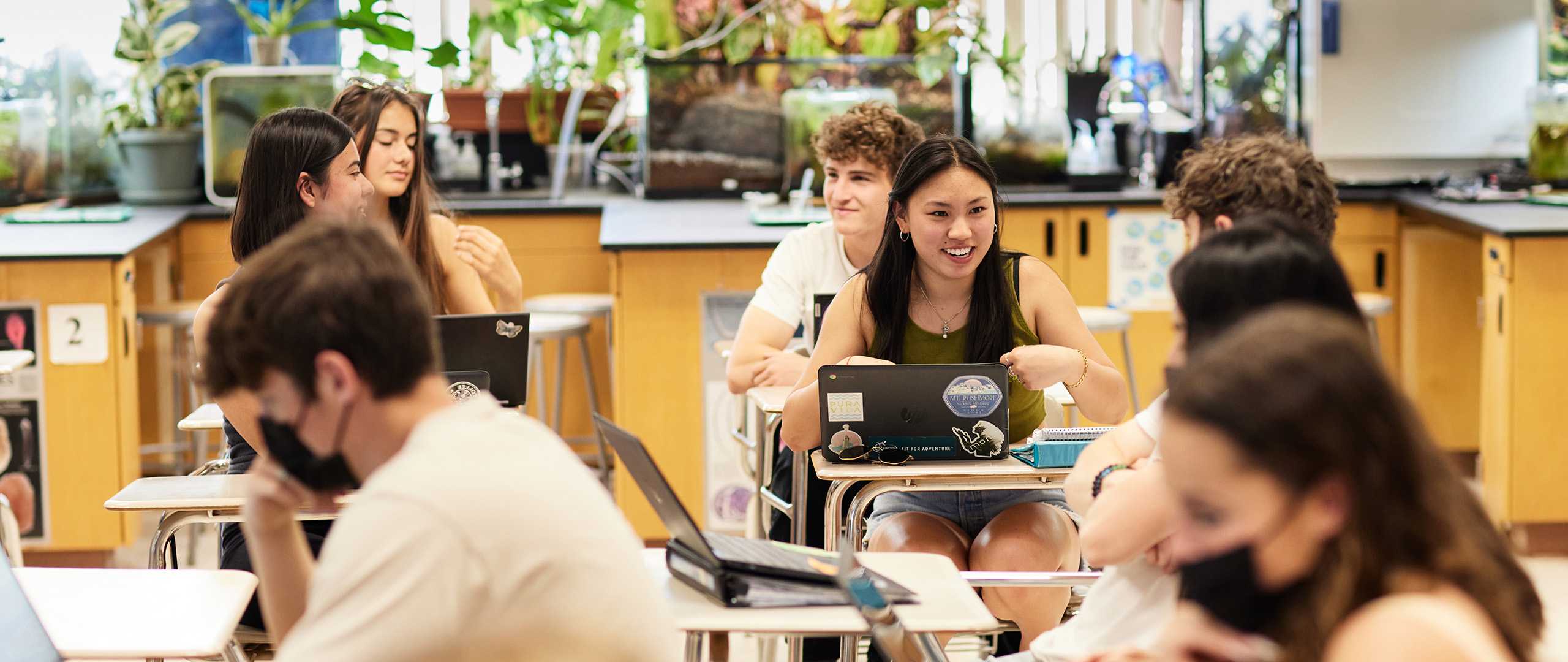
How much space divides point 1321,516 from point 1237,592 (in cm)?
8

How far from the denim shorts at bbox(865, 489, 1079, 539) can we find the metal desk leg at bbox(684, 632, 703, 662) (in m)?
0.69

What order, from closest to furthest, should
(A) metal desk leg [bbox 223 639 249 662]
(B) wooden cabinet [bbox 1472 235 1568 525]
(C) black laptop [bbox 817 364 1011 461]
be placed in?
(A) metal desk leg [bbox 223 639 249 662] < (C) black laptop [bbox 817 364 1011 461] < (B) wooden cabinet [bbox 1472 235 1568 525]

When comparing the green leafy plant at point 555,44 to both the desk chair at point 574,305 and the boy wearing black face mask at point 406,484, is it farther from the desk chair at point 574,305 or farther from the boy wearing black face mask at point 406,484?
the boy wearing black face mask at point 406,484

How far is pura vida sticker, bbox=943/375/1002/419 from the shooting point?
227 cm

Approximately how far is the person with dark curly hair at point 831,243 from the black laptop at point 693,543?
138cm

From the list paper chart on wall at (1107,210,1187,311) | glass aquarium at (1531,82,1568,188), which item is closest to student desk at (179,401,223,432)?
paper chart on wall at (1107,210,1187,311)

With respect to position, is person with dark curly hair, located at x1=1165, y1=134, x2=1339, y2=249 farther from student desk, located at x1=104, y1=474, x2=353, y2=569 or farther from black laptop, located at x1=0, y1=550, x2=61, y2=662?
black laptop, located at x1=0, y1=550, x2=61, y2=662

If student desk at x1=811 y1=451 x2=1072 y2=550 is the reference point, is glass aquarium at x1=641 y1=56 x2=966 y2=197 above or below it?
above

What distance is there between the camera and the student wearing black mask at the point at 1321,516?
1.03 meters

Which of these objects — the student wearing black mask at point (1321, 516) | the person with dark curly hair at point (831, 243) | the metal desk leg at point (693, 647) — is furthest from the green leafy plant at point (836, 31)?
the student wearing black mask at point (1321, 516)

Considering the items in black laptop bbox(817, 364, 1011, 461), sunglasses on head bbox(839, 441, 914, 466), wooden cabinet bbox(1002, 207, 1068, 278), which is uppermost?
wooden cabinet bbox(1002, 207, 1068, 278)

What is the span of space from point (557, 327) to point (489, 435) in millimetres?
3126

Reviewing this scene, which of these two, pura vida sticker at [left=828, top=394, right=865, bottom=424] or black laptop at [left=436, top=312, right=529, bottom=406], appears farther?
black laptop at [left=436, top=312, right=529, bottom=406]

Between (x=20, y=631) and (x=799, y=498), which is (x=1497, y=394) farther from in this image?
(x=20, y=631)
